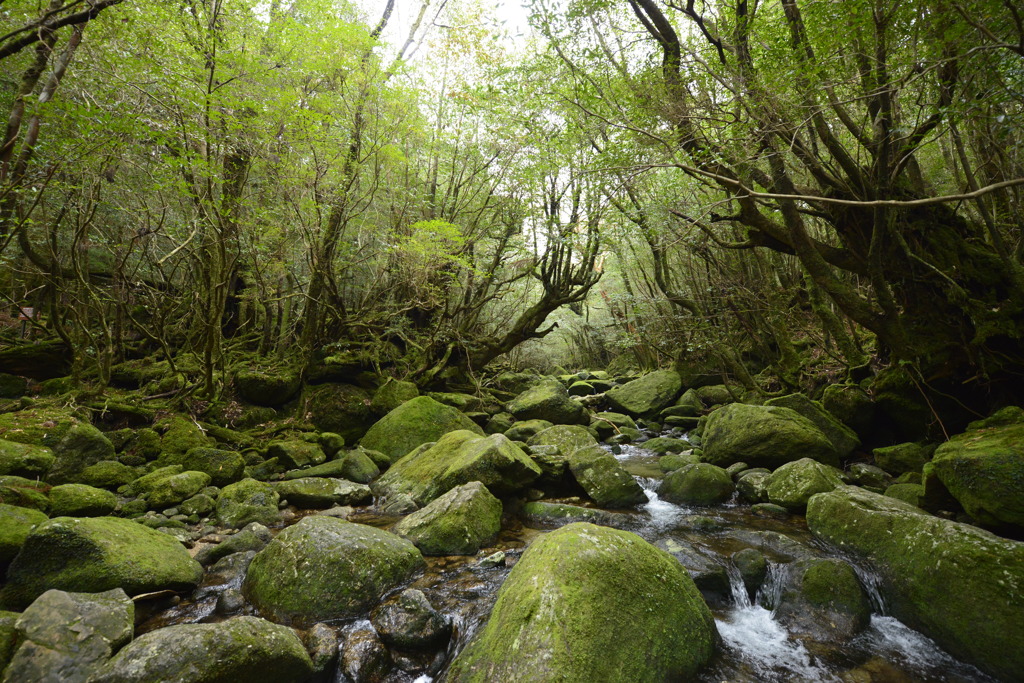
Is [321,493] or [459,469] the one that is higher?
[459,469]

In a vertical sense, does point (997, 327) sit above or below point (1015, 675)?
above

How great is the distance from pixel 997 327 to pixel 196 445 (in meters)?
11.9

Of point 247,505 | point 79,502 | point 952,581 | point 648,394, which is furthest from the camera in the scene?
point 648,394

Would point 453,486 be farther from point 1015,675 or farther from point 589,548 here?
point 1015,675

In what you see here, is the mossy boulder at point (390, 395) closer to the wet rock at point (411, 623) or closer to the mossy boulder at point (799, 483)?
the wet rock at point (411, 623)

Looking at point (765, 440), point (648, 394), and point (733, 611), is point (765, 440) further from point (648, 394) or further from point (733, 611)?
point (648, 394)

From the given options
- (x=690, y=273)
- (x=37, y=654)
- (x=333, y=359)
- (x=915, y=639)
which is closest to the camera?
(x=37, y=654)

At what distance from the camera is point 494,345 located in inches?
528

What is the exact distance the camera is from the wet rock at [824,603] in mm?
3561

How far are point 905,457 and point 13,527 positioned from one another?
10.4 meters

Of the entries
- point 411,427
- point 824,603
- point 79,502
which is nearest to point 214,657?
point 79,502

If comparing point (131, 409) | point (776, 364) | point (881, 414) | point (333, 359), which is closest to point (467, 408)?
point (333, 359)

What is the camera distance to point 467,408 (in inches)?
474

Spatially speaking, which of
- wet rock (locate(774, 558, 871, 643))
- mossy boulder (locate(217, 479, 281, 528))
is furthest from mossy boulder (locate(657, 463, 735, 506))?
mossy boulder (locate(217, 479, 281, 528))
